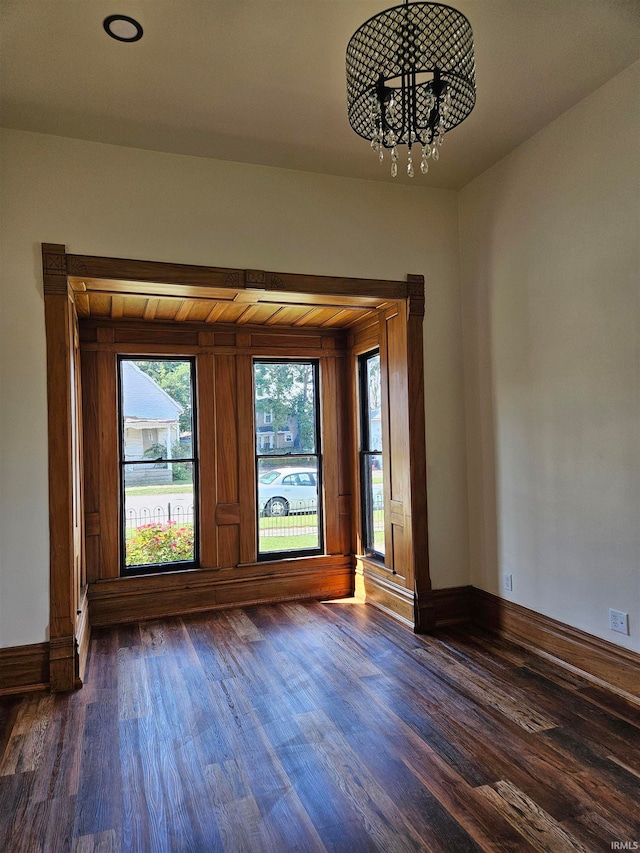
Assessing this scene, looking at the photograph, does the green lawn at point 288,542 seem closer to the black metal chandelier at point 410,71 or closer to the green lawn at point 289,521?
the green lawn at point 289,521

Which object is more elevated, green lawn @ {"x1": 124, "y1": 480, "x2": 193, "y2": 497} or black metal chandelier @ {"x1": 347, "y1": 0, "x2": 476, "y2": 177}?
black metal chandelier @ {"x1": 347, "y1": 0, "x2": 476, "y2": 177}

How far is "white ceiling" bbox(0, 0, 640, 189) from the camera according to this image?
98.7 inches

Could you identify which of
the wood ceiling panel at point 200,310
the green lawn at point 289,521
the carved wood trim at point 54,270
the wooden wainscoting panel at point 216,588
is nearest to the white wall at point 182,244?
the carved wood trim at point 54,270

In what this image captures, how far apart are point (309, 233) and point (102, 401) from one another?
2209 millimetres

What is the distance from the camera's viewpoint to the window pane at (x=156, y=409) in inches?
191

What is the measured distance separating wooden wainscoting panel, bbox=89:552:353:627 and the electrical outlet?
8.44 feet

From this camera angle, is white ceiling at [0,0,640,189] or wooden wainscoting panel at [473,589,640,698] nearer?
white ceiling at [0,0,640,189]

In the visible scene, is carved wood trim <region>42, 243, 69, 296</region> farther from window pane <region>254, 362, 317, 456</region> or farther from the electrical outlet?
the electrical outlet

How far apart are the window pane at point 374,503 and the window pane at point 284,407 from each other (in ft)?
2.01

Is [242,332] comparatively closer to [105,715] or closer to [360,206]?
[360,206]

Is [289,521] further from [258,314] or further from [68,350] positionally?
[68,350]

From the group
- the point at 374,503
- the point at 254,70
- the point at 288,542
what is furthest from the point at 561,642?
the point at 254,70

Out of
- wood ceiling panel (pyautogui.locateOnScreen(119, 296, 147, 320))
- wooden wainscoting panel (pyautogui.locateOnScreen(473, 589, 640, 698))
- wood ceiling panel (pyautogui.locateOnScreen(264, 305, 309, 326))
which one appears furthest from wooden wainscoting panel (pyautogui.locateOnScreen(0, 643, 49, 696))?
wooden wainscoting panel (pyautogui.locateOnScreen(473, 589, 640, 698))

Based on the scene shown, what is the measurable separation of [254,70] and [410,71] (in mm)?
1165
